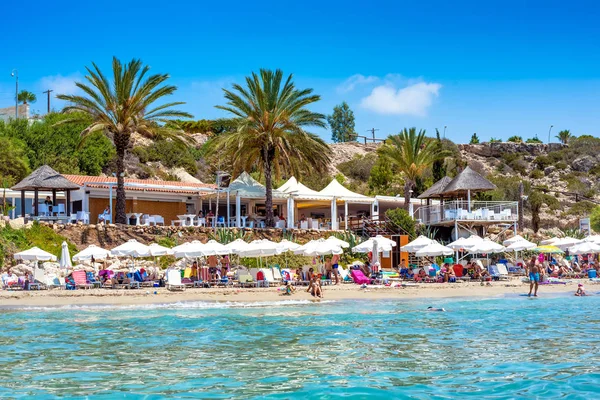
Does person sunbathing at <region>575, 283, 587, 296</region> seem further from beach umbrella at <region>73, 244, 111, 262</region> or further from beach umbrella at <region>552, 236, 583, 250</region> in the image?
beach umbrella at <region>73, 244, 111, 262</region>

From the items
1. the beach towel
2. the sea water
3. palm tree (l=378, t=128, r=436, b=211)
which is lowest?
the sea water

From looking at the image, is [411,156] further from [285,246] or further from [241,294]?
[241,294]

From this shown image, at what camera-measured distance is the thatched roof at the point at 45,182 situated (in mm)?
32906

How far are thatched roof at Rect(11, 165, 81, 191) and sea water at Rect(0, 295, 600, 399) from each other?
12699 millimetres

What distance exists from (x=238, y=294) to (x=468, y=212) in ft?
56.8

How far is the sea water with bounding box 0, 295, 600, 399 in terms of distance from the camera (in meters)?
10.5

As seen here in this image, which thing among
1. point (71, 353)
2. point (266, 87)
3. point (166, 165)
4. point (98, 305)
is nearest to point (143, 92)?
point (266, 87)

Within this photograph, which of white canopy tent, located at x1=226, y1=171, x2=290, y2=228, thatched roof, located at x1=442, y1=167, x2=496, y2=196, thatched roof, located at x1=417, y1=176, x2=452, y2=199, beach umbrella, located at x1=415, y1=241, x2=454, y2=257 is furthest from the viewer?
thatched roof, located at x1=417, y1=176, x2=452, y2=199

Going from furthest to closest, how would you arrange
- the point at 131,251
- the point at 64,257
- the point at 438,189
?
the point at 438,189, the point at 64,257, the point at 131,251

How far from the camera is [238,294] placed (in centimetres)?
Result: 2498

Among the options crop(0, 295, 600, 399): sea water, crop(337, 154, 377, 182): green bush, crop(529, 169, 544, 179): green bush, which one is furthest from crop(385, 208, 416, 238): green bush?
crop(529, 169, 544, 179): green bush

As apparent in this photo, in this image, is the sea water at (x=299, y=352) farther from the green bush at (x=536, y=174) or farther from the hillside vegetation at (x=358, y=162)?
the green bush at (x=536, y=174)

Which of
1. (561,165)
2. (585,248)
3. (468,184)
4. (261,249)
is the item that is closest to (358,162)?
(561,165)

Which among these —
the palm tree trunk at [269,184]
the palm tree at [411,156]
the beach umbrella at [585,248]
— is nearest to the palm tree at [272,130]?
the palm tree trunk at [269,184]
